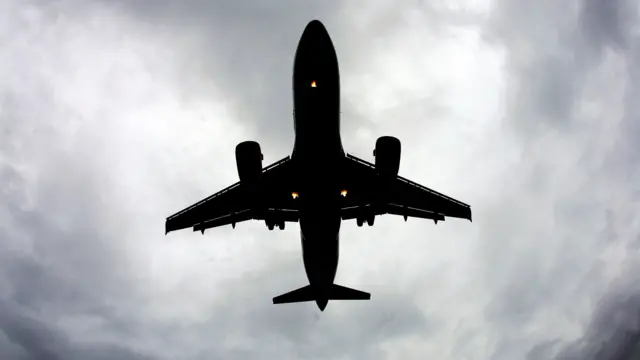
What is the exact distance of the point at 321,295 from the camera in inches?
1613

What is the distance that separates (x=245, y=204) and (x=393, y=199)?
11.3 meters

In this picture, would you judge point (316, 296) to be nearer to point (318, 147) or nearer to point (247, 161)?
point (247, 161)

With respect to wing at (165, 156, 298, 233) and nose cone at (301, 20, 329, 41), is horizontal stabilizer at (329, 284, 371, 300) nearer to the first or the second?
wing at (165, 156, 298, 233)

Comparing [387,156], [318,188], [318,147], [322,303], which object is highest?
[318,147]

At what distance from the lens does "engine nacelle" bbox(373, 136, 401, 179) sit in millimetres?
32594

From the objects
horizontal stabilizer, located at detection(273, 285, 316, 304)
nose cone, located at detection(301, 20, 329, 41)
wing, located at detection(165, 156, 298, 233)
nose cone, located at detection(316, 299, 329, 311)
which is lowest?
nose cone, located at detection(316, 299, 329, 311)

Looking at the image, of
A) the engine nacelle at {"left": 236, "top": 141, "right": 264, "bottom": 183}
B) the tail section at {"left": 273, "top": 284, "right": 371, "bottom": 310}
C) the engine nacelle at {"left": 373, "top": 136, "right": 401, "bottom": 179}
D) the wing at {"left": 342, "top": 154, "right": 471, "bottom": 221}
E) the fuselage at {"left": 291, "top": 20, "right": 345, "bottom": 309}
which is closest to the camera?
the fuselage at {"left": 291, "top": 20, "right": 345, "bottom": 309}

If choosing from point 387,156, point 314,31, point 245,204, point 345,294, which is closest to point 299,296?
point 345,294

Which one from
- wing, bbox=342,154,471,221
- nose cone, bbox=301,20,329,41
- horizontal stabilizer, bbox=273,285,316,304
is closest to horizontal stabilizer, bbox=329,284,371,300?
horizontal stabilizer, bbox=273,285,316,304

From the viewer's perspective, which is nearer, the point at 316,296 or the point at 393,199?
the point at 393,199

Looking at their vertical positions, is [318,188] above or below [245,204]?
below

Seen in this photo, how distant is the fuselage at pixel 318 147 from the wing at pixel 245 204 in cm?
180

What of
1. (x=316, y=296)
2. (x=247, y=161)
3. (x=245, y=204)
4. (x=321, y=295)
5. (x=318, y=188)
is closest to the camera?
A: (x=247, y=161)

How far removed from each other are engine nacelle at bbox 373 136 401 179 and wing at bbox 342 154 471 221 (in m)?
2.72
